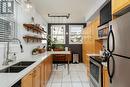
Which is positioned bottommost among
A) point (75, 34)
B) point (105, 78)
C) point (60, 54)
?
point (105, 78)

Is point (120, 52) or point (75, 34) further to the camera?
point (75, 34)

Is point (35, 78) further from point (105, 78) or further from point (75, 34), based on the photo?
point (75, 34)

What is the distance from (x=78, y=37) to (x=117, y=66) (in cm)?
851

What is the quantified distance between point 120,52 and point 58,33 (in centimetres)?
874

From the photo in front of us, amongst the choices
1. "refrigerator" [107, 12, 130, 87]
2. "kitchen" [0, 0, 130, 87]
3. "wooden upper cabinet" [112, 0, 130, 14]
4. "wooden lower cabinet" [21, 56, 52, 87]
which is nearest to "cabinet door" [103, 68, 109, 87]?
"kitchen" [0, 0, 130, 87]

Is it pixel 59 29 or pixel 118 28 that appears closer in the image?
pixel 118 28

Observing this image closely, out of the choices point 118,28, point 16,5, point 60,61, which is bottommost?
point 60,61

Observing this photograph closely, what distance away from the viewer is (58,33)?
10.9m

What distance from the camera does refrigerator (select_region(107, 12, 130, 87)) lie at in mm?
2000

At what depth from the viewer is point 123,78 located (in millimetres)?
2168

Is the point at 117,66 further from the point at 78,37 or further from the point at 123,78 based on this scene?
the point at 78,37

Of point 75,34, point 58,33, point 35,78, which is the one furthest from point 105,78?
point 58,33

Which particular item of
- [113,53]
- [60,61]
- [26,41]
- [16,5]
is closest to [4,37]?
[16,5]

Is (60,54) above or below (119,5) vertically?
below
